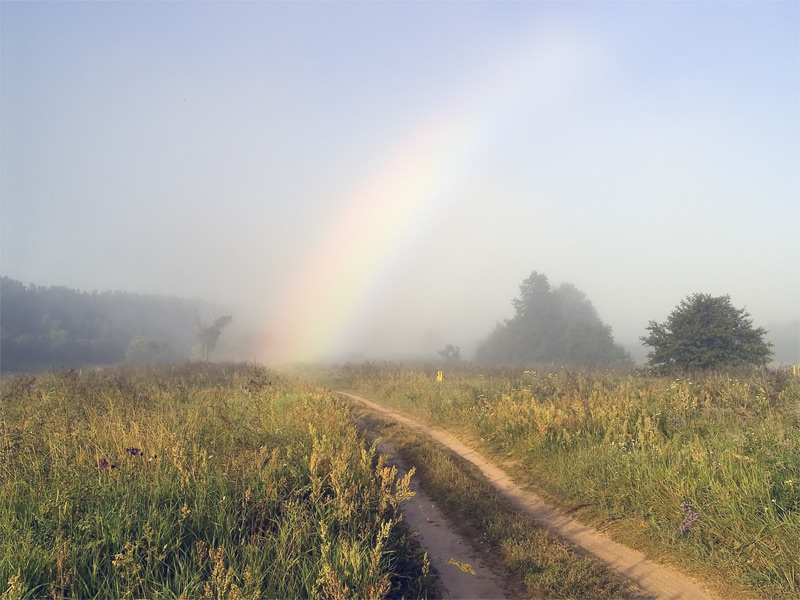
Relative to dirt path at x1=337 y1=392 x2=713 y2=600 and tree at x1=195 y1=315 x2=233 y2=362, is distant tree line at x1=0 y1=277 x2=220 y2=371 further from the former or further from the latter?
dirt path at x1=337 y1=392 x2=713 y2=600

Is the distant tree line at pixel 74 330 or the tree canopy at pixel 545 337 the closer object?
the tree canopy at pixel 545 337

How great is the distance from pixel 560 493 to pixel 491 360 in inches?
2543

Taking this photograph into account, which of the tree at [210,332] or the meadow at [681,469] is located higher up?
the tree at [210,332]

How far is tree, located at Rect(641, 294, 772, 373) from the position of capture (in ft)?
79.0

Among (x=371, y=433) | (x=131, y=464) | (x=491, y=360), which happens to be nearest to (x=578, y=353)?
(x=491, y=360)

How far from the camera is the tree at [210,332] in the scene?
7112 cm

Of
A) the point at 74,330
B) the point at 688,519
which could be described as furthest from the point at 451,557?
the point at 74,330

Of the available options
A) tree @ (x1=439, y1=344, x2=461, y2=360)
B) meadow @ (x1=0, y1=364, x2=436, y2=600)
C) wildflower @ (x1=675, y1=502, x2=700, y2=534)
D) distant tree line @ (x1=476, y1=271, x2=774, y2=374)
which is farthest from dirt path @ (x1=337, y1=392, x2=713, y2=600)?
tree @ (x1=439, y1=344, x2=461, y2=360)

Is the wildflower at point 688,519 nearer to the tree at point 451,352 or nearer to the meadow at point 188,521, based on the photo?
the meadow at point 188,521

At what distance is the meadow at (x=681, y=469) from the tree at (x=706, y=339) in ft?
42.4

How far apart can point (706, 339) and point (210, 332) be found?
64.8 metres

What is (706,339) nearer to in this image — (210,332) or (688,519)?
(688,519)

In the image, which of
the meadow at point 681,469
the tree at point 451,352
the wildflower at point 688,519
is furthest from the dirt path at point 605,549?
the tree at point 451,352

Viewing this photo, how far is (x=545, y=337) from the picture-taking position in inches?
2479
